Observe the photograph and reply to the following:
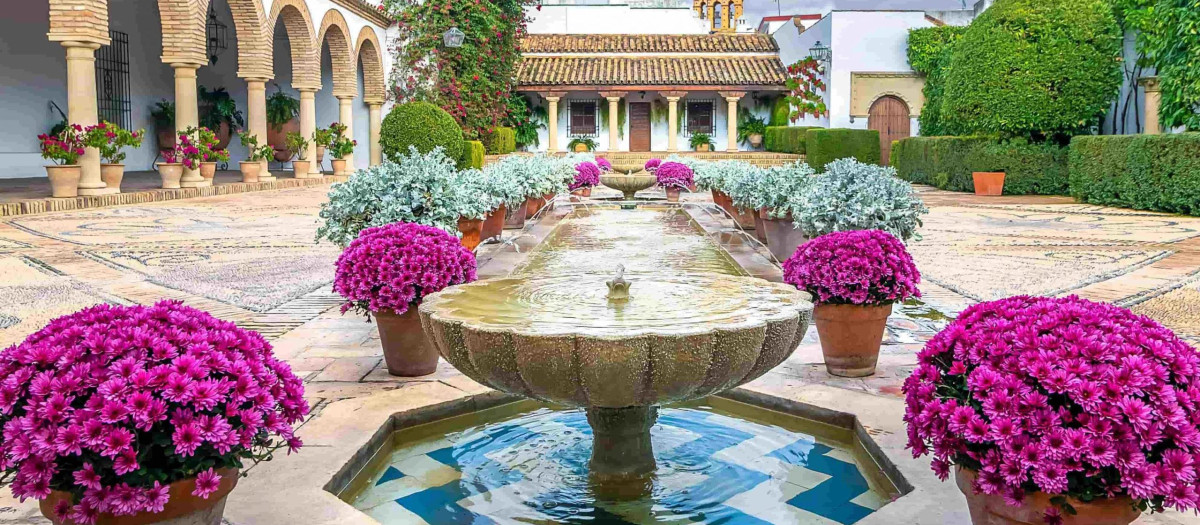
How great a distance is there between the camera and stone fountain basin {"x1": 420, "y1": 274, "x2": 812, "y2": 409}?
2383 mm

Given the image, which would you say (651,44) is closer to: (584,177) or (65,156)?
(584,177)

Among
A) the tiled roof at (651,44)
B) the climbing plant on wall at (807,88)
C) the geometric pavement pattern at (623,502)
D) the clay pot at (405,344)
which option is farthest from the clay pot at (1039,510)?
the tiled roof at (651,44)

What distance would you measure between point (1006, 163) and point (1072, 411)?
1663cm

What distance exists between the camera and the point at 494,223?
27.3ft

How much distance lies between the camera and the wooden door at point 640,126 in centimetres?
3228

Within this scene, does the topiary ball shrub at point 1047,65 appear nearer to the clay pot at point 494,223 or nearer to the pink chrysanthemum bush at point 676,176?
the pink chrysanthemum bush at point 676,176

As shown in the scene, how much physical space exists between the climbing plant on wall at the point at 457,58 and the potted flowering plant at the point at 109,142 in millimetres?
10407

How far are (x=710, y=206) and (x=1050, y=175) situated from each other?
747cm

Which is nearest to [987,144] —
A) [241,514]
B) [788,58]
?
[788,58]

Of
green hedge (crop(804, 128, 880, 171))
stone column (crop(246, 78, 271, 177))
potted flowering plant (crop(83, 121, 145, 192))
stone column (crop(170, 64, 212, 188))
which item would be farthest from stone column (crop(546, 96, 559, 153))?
potted flowering plant (crop(83, 121, 145, 192))

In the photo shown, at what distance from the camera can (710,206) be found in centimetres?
1341

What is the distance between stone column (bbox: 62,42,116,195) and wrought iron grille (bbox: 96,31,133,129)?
6669 millimetres

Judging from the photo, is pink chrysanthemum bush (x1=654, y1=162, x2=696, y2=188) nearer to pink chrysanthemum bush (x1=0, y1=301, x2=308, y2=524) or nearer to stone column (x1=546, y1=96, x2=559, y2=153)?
pink chrysanthemum bush (x1=0, y1=301, x2=308, y2=524)

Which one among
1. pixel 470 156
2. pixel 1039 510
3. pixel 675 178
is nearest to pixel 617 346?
pixel 1039 510
